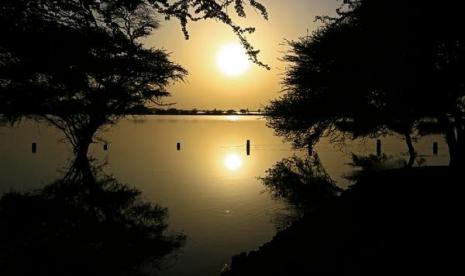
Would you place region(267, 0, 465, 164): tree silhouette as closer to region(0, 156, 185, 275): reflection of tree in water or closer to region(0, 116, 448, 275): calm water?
region(0, 116, 448, 275): calm water

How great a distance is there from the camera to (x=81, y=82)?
9.41 metres

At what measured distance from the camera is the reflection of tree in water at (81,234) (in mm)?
9523

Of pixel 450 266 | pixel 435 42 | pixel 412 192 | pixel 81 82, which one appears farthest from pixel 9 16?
pixel 435 42

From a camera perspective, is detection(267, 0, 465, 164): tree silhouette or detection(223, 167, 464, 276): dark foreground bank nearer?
detection(223, 167, 464, 276): dark foreground bank

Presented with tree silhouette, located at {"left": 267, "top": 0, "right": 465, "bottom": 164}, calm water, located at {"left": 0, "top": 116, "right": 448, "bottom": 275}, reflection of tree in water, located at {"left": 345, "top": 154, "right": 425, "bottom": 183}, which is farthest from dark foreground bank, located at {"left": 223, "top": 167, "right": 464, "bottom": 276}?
reflection of tree in water, located at {"left": 345, "top": 154, "right": 425, "bottom": 183}

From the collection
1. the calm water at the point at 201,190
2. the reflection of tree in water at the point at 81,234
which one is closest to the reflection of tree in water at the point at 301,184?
the calm water at the point at 201,190

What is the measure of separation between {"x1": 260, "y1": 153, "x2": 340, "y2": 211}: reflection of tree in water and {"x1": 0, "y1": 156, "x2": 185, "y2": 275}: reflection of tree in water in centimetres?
624

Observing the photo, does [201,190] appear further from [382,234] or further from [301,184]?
[382,234]

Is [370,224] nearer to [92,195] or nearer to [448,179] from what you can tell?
[448,179]

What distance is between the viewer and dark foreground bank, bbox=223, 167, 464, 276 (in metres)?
5.54

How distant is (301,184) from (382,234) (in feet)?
52.2

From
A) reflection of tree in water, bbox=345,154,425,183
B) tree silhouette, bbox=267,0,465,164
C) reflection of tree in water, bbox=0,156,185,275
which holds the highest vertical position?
tree silhouette, bbox=267,0,465,164

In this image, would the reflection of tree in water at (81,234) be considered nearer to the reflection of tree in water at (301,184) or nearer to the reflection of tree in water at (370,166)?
the reflection of tree in water at (301,184)

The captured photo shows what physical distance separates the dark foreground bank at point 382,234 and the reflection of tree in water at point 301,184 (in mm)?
7834
